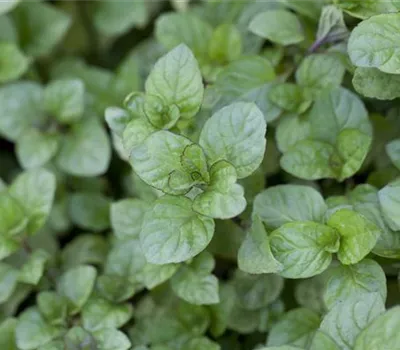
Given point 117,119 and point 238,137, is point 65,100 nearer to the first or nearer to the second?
point 117,119

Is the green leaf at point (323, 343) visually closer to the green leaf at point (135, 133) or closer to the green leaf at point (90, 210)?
the green leaf at point (135, 133)

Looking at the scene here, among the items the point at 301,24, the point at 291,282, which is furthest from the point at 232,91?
the point at 291,282

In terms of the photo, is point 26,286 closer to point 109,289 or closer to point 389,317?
point 109,289

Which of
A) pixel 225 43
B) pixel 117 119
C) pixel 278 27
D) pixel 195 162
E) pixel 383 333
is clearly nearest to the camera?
pixel 383 333

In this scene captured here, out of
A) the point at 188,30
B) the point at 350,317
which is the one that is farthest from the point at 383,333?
the point at 188,30

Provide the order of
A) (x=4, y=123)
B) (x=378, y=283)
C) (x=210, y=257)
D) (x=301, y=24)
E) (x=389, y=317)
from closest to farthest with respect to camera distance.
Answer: (x=389, y=317) < (x=378, y=283) < (x=210, y=257) < (x=301, y=24) < (x=4, y=123)

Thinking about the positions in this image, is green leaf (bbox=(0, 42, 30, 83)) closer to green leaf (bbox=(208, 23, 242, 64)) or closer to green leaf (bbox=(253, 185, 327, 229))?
green leaf (bbox=(208, 23, 242, 64))

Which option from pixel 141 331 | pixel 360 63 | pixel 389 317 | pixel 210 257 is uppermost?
pixel 360 63
